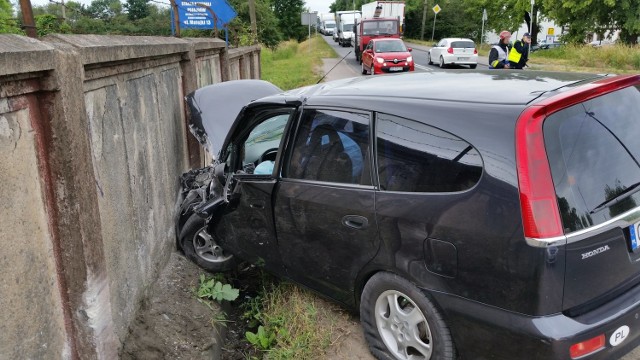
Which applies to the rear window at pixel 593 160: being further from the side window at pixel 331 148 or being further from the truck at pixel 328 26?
the truck at pixel 328 26

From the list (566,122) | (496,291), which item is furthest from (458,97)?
(496,291)

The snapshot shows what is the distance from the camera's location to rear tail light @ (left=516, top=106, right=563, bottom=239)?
2295mm

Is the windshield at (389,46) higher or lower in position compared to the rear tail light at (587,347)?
higher

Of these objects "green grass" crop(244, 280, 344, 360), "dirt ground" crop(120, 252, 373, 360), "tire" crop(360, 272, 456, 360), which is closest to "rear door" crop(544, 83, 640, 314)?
"tire" crop(360, 272, 456, 360)

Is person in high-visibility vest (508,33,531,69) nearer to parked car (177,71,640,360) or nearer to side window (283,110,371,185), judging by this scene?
parked car (177,71,640,360)

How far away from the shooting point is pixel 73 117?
8.53 feet

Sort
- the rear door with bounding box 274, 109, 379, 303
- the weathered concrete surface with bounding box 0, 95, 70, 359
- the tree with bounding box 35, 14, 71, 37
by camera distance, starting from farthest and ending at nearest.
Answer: the tree with bounding box 35, 14, 71, 37 < the rear door with bounding box 274, 109, 379, 303 < the weathered concrete surface with bounding box 0, 95, 70, 359

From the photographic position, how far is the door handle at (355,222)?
118 inches

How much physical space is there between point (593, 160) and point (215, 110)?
4.09 metres

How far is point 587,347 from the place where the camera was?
240 centimetres

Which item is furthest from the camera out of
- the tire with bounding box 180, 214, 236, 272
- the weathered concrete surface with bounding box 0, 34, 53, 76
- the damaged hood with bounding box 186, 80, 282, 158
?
the damaged hood with bounding box 186, 80, 282, 158

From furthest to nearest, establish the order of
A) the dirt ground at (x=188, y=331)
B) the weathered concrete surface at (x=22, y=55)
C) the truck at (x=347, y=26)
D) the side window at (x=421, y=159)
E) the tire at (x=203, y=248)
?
1. the truck at (x=347, y=26)
2. the tire at (x=203, y=248)
3. the dirt ground at (x=188, y=331)
4. the side window at (x=421, y=159)
5. the weathered concrete surface at (x=22, y=55)

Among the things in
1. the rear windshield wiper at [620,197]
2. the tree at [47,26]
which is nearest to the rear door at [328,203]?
the rear windshield wiper at [620,197]

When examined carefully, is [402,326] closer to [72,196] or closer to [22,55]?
[72,196]
